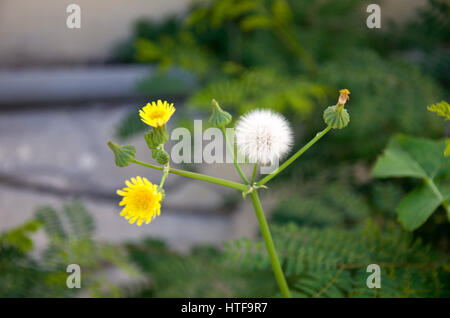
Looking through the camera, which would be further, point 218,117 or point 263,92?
point 263,92

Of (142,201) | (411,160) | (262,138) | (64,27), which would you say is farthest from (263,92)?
(64,27)

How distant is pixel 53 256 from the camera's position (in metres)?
0.74

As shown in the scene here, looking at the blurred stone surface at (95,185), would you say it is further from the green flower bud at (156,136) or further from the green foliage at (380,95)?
the green flower bud at (156,136)

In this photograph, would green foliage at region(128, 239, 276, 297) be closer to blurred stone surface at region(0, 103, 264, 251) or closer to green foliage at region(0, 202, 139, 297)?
green foliage at region(0, 202, 139, 297)

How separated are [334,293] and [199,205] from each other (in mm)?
1061

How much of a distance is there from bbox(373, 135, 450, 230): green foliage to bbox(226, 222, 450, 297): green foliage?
0.21 feet

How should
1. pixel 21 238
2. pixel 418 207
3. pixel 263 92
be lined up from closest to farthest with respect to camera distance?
pixel 418 207
pixel 21 238
pixel 263 92

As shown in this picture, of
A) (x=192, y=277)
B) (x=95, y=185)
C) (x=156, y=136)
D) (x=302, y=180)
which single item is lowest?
(x=192, y=277)

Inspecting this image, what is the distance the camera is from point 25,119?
1662 millimetres

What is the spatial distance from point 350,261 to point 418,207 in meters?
0.12

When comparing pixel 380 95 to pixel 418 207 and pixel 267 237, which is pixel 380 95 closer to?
pixel 418 207

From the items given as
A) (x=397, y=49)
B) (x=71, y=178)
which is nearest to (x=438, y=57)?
(x=397, y=49)

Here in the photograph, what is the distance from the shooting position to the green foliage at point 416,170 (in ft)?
1.81

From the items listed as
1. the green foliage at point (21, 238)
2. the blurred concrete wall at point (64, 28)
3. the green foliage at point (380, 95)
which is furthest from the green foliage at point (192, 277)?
the blurred concrete wall at point (64, 28)
